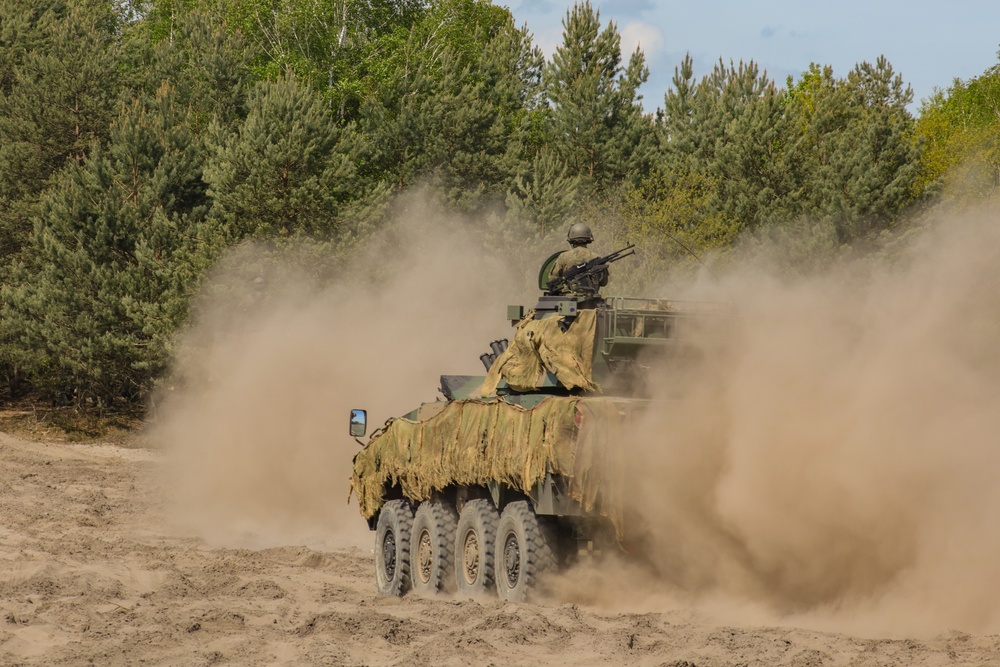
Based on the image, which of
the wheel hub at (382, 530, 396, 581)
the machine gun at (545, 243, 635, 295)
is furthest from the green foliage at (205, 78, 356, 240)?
the machine gun at (545, 243, 635, 295)

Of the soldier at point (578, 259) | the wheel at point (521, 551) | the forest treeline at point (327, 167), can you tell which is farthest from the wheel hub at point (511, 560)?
the forest treeline at point (327, 167)

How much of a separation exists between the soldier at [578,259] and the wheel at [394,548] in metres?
2.65

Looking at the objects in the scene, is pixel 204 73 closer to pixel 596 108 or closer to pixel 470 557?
pixel 596 108

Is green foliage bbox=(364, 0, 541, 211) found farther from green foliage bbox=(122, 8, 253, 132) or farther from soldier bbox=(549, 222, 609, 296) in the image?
soldier bbox=(549, 222, 609, 296)

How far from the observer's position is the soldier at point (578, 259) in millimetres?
12344

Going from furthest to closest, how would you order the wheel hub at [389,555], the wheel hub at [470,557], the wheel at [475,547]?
the wheel hub at [389,555] → the wheel hub at [470,557] → the wheel at [475,547]

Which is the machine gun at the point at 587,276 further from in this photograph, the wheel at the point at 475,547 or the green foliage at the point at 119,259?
the green foliage at the point at 119,259

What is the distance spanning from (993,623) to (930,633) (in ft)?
1.19

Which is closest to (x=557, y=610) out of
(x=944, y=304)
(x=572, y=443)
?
(x=572, y=443)

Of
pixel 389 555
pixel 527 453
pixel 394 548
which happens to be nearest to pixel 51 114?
pixel 389 555

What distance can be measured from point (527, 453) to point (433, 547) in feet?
7.10

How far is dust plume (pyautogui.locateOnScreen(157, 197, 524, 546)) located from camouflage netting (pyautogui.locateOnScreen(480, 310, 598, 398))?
239 inches

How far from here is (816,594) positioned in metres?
9.87

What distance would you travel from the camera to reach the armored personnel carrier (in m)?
10.3
